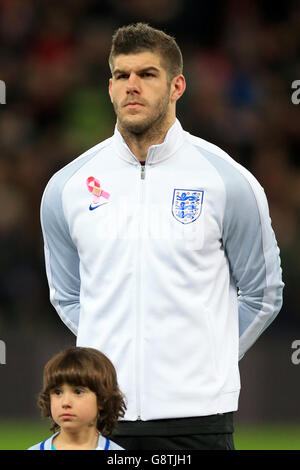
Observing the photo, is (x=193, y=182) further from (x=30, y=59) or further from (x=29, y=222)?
(x=30, y=59)

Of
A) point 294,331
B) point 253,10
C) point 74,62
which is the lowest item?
point 294,331

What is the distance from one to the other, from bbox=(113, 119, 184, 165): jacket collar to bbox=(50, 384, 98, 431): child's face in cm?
97

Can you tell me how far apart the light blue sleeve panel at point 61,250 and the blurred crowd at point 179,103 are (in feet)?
14.7

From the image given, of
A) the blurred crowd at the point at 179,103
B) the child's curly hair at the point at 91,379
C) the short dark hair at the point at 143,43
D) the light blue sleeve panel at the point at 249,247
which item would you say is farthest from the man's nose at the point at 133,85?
the blurred crowd at the point at 179,103

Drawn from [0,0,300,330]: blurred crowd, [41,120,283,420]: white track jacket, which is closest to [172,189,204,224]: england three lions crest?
[41,120,283,420]: white track jacket

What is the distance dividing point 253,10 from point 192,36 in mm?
809

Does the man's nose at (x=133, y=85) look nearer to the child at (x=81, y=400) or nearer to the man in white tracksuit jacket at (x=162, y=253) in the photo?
the man in white tracksuit jacket at (x=162, y=253)

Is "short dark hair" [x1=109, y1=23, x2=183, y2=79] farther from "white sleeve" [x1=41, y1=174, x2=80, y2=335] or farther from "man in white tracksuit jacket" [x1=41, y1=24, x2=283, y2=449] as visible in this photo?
"white sleeve" [x1=41, y1=174, x2=80, y2=335]

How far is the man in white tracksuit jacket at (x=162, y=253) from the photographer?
182 inches

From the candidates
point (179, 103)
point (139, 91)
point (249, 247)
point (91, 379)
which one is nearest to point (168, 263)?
point (249, 247)

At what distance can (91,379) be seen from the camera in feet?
14.4

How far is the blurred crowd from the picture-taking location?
34.1ft

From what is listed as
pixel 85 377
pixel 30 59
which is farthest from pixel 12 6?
pixel 85 377

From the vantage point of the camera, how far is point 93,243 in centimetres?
475
